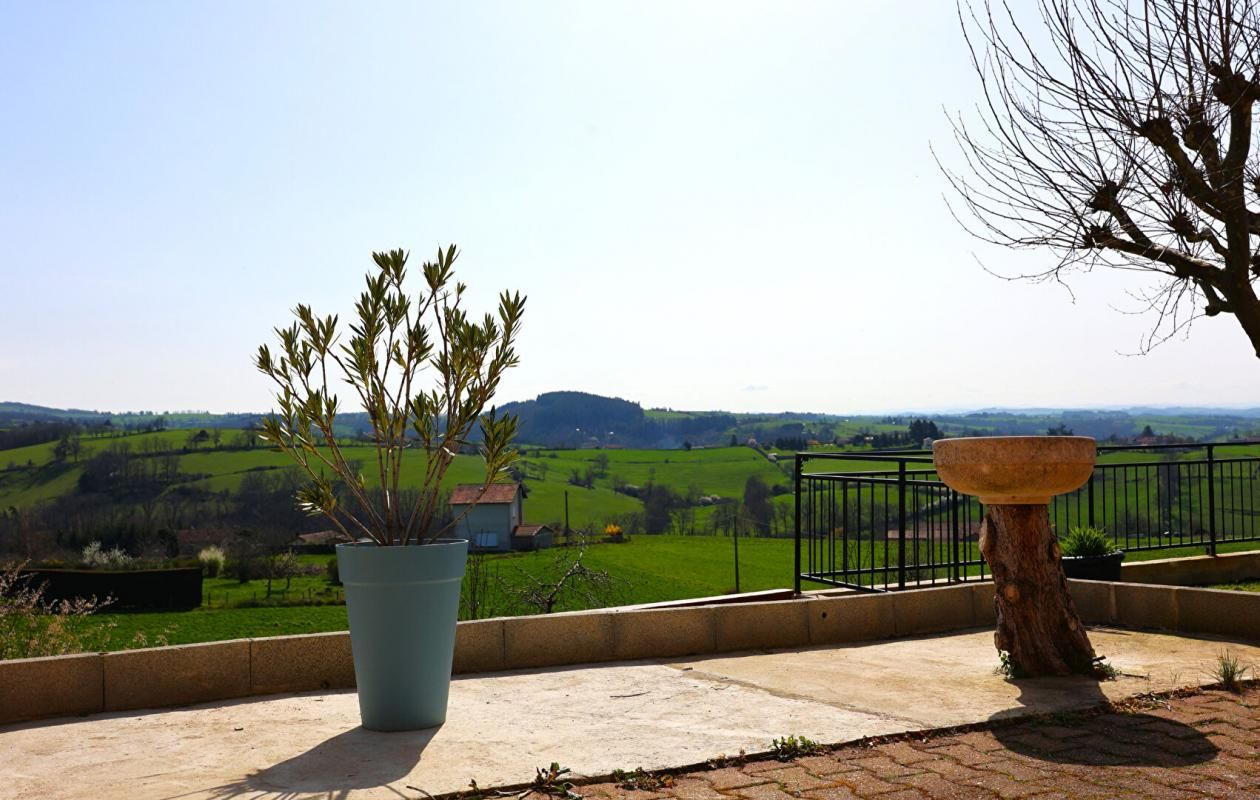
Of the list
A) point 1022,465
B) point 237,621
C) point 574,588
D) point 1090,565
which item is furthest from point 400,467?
point 237,621

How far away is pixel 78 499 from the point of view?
6931cm

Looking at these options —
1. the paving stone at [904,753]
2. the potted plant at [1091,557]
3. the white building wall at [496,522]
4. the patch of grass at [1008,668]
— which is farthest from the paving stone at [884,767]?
the white building wall at [496,522]

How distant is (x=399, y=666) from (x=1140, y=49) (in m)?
6.06

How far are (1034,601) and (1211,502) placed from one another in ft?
14.7

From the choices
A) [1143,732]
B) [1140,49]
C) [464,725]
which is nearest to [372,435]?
[464,725]

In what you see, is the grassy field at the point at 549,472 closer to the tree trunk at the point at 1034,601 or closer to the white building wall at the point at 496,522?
the white building wall at the point at 496,522

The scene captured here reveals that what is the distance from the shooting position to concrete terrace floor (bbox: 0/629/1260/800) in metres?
3.57

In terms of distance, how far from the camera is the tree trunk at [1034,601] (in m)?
5.23

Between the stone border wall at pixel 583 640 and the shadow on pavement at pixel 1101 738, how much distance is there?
196 cm

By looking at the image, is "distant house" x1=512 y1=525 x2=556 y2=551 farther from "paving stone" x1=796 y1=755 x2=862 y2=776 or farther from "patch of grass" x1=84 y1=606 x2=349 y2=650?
"paving stone" x1=796 y1=755 x2=862 y2=776

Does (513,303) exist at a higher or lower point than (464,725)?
higher

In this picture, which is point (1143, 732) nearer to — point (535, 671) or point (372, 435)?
point (535, 671)

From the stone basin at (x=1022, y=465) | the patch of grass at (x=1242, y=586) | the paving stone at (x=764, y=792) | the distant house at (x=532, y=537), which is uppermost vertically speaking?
the stone basin at (x=1022, y=465)

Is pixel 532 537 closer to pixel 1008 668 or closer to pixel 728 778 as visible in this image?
pixel 1008 668
